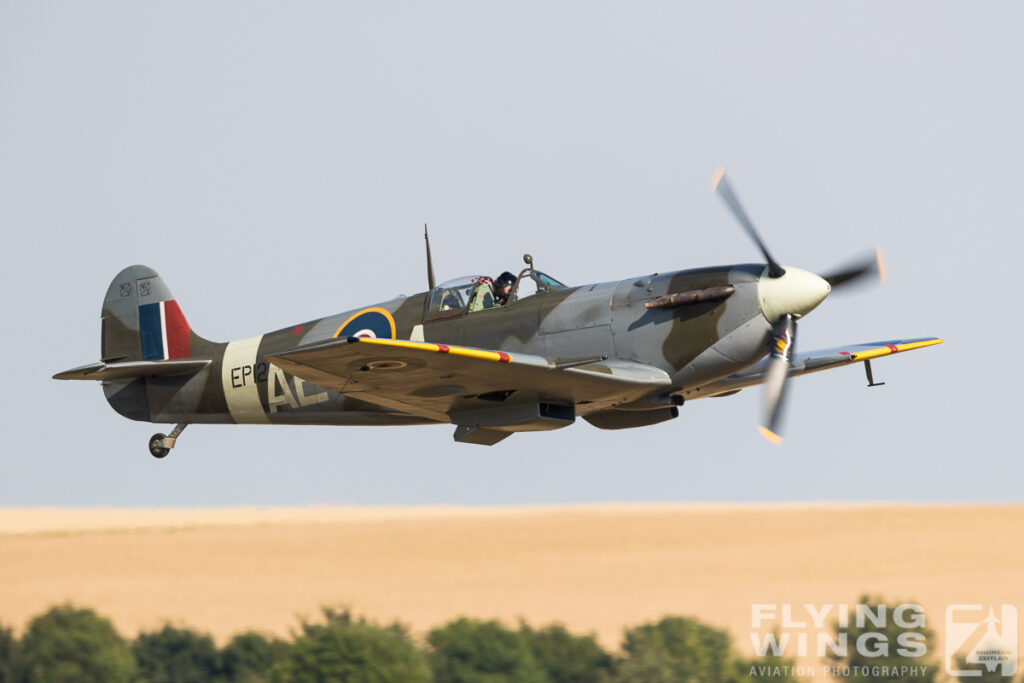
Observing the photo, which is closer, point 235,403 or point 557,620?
point 235,403

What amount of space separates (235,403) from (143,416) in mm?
1688

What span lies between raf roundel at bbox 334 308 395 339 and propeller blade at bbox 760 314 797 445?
463 cm

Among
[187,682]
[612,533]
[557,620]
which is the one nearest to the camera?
[187,682]

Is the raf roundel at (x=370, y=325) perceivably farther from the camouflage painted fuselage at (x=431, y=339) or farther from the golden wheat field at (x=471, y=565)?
the golden wheat field at (x=471, y=565)

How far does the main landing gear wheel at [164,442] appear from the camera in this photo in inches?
737

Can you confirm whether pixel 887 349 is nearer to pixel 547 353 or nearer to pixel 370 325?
pixel 547 353

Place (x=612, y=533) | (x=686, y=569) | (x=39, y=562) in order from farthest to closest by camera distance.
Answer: (x=612, y=533), (x=686, y=569), (x=39, y=562)

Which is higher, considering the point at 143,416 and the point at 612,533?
the point at 143,416

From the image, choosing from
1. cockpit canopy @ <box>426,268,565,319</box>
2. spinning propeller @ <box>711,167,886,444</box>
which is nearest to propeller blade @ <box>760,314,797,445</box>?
spinning propeller @ <box>711,167,886,444</box>

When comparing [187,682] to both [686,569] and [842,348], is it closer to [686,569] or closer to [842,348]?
[686,569]

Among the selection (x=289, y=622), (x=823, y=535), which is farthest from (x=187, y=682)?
(x=823, y=535)

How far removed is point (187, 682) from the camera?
2916 centimetres

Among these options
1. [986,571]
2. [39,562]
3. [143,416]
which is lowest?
[986,571]

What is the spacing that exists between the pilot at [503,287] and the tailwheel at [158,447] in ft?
18.7
